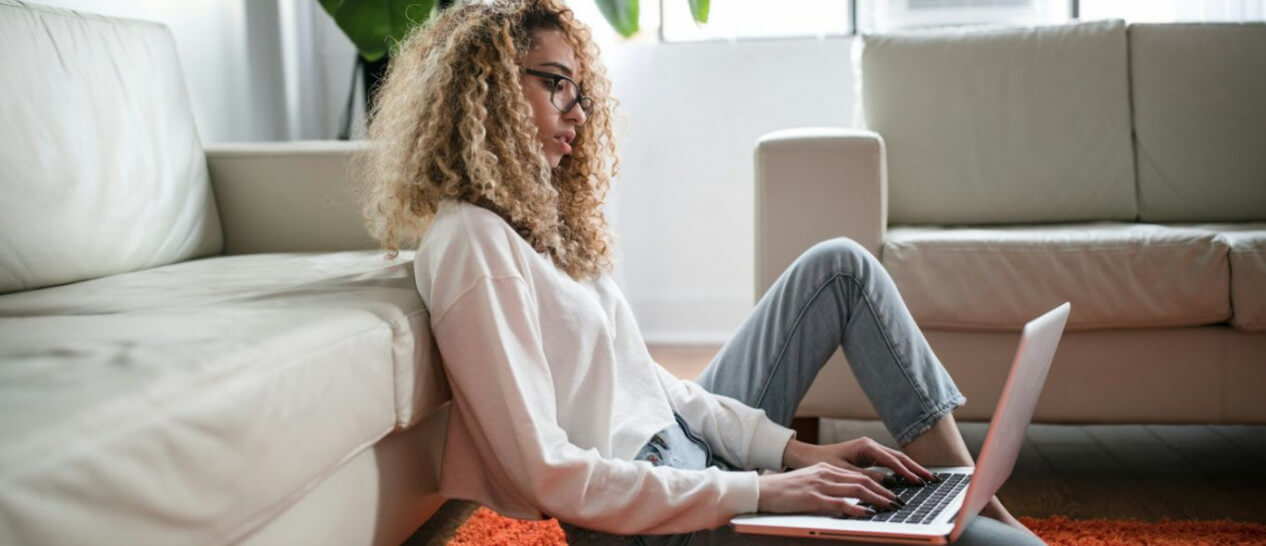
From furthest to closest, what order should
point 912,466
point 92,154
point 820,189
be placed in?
1. point 820,189
2. point 92,154
3. point 912,466

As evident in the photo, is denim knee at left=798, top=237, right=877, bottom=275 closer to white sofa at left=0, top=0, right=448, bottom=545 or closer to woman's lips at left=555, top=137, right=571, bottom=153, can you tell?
woman's lips at left=555, top=137, right=571, bottom=153

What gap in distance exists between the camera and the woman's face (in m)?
1.23

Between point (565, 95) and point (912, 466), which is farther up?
point (565, 95)

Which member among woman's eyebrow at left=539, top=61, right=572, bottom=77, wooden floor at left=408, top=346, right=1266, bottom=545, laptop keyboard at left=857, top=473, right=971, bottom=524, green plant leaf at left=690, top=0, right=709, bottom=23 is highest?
green plant leaf at left=690, top=0, right=709, bottom=23

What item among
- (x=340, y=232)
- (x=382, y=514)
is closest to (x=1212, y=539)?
(x=382, y=514)

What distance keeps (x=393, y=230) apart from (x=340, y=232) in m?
0.69

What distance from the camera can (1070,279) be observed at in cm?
183

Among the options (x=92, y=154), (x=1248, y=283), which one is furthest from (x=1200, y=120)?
(x=92, y=154)

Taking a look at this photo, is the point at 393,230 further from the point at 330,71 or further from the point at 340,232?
the point at 330,71

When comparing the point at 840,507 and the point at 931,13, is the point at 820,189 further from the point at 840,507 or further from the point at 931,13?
the point at 931,13

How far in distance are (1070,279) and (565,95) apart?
1020 millimetres

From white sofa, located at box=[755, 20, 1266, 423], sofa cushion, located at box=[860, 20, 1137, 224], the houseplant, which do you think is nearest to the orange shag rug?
white sofa, located at box=[755, 20, 1266, 423]

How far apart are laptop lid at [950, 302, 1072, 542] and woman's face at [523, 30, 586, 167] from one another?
551 millimetres

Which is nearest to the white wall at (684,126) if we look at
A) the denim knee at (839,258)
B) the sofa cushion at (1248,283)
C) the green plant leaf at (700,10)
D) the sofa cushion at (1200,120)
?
the green plant leaf at (700,10)
